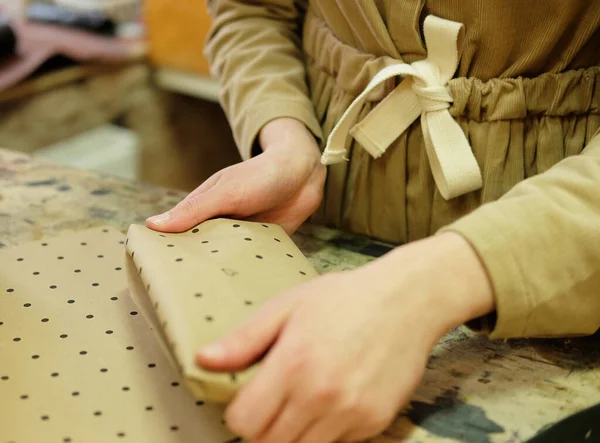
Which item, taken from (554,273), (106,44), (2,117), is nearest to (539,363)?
(554,273)

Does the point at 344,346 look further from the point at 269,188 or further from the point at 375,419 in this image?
the point at 269,188

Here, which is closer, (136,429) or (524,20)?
(136,429)

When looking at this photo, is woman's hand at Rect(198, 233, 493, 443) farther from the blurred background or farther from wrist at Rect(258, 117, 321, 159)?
the blurred background

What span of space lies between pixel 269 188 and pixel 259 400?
237mm

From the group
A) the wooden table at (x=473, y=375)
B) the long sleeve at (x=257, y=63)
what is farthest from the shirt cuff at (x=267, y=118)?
the wooden table at (x=473, y=375)

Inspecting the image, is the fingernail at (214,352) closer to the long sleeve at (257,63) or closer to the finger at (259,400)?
the finger at (259,400)

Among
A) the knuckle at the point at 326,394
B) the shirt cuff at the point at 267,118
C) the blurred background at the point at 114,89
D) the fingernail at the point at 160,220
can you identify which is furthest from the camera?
the blurred background at the point at 114,89

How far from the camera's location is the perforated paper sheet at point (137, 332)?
1.41 feet

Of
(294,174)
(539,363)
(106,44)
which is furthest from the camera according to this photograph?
(106,44)

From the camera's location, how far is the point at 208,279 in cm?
46

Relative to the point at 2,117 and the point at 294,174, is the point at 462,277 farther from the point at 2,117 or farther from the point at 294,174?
the point at 2,117

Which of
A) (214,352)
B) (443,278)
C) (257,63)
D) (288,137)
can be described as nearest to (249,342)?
(214,352)

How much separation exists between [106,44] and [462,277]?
4.83 ft

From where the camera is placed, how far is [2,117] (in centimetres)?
146
